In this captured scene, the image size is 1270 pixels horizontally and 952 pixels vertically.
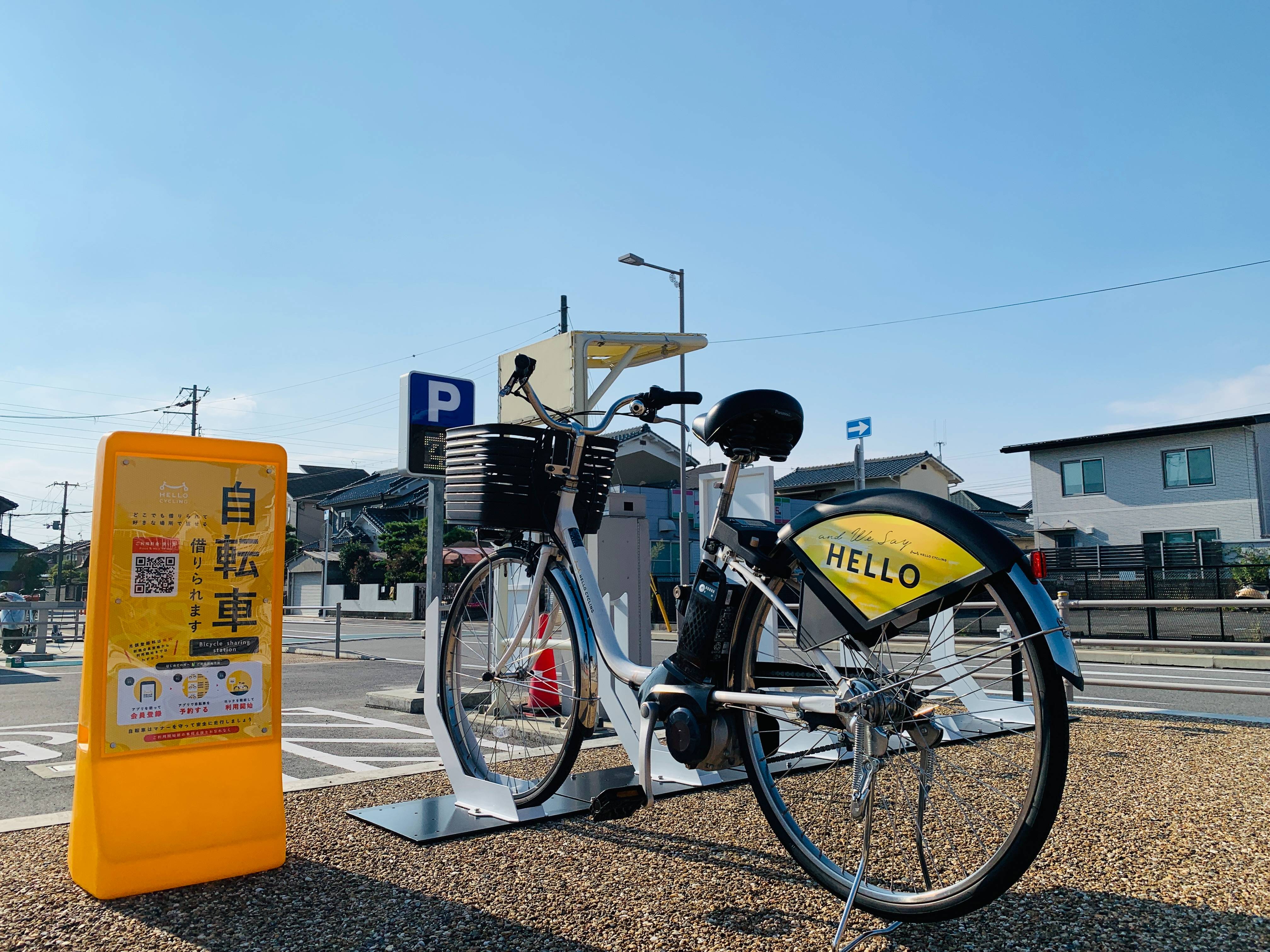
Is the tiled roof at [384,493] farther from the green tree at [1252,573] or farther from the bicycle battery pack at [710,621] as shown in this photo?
the bicycle battery pack at [710,621]

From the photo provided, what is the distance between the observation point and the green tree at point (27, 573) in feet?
151

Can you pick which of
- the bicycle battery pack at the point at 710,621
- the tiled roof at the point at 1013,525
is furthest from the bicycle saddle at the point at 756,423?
the tiled roof at the point at 1013,525

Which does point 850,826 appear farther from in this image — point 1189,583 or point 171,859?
point 1189,583

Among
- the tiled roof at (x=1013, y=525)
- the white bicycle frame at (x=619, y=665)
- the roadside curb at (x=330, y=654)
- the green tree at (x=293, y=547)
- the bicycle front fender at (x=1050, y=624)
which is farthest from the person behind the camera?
the green tree at (x=293, y=547)

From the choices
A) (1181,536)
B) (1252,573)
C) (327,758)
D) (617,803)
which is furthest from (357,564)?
(617,803)

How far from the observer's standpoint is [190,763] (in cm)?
286

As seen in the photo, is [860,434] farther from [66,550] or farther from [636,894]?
[66,550]

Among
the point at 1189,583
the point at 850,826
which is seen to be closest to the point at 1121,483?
the point at 1189,583

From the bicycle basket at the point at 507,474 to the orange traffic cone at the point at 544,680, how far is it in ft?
1.63

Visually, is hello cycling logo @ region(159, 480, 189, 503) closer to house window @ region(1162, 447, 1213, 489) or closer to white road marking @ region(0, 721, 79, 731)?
white road marking @ region(0, 721, 79, 731)

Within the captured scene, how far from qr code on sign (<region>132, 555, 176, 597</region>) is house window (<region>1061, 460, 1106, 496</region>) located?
31069 mm

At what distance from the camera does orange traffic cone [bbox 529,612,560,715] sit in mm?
3703

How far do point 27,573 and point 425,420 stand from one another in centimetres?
5002

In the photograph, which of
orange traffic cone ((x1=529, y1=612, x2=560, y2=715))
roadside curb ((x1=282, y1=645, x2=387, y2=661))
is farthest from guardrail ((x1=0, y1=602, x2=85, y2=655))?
orange traffic cone ((x1=529, y1=612, x2=560, y2=715))
